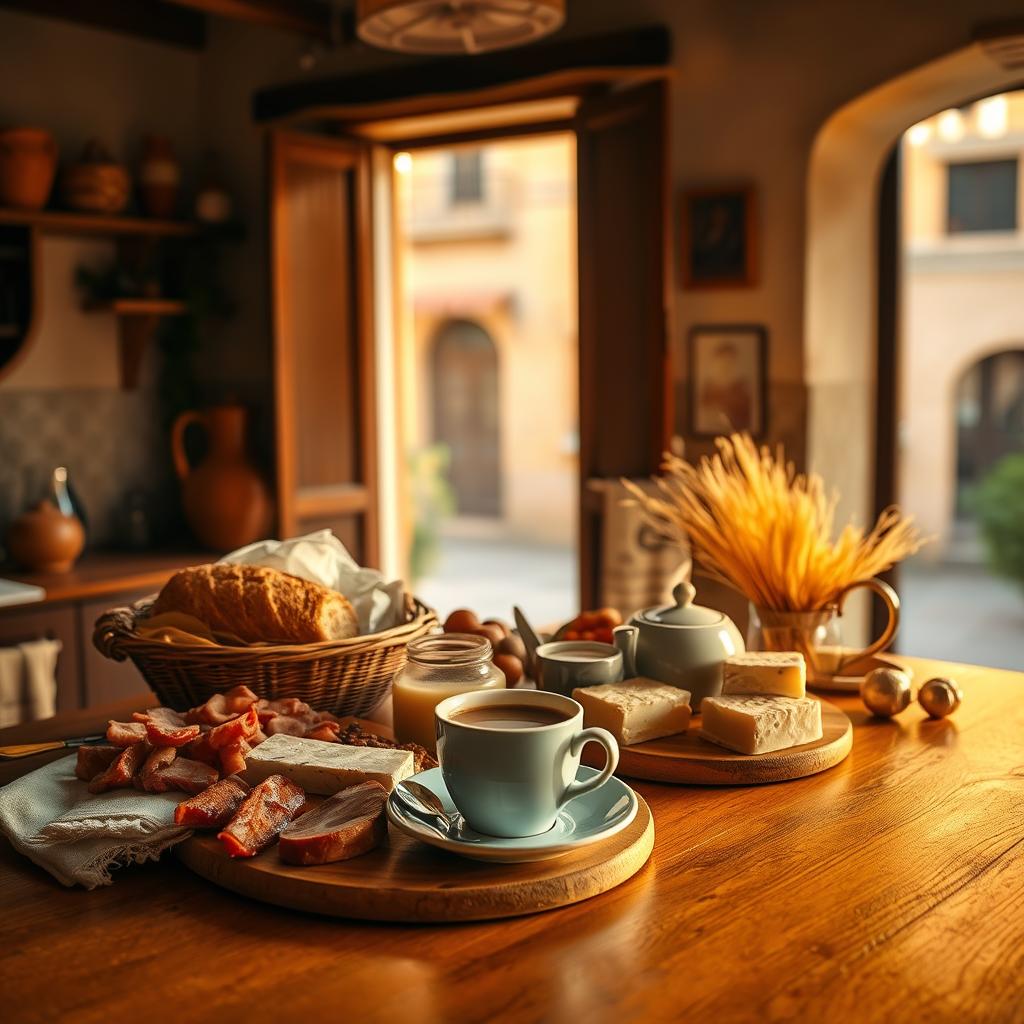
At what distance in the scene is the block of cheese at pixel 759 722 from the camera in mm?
1457

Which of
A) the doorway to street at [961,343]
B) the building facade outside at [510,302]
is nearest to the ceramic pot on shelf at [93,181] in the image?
the doorway to street at [961,343]

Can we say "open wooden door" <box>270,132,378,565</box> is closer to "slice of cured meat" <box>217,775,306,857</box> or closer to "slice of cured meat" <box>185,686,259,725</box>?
"slice of cured meat" <box>185,686,259,725</box>

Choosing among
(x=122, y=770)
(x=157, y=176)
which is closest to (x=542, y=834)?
(x=122, y=770)

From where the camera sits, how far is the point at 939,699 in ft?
5.62

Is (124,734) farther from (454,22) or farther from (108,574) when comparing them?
(108,574)

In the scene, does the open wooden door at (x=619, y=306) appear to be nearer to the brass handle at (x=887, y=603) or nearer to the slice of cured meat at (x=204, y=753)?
the brass handle at (x=887, y=603)

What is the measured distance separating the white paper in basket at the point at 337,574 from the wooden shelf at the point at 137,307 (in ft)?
8.04

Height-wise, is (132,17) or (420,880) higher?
(132,17)

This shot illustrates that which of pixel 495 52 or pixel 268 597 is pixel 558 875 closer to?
pixel 268 597

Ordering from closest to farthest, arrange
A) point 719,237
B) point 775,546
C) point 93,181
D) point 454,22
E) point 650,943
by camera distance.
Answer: point 650,943
point 775,546
point 454,22
point 719,237
point 93,181

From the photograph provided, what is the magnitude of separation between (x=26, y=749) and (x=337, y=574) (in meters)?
0.55

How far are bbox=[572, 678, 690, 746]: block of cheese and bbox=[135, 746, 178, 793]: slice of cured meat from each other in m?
0.48

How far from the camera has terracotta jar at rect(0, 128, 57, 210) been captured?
3.82 meters

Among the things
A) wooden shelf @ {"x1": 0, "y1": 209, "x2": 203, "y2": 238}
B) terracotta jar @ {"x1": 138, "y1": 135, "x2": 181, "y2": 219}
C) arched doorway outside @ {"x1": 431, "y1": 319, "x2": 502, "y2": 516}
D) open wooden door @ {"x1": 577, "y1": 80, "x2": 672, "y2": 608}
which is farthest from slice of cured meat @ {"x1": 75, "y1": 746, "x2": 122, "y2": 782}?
arched doorway outside @ {"x1": 431, "y1": 319, "x2": 502, "y2": 516}
